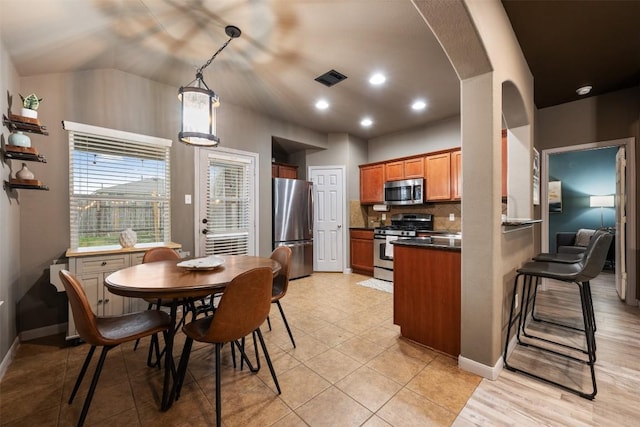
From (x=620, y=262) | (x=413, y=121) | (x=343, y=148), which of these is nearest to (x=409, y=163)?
(x=413, y=121)

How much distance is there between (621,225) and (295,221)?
456cm

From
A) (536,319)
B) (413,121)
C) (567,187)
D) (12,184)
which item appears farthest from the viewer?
(567,187)

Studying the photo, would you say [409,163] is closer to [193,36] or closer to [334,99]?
[334,99]

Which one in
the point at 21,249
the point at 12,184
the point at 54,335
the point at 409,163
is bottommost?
the point at 54,335

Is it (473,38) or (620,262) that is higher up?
(473,38)

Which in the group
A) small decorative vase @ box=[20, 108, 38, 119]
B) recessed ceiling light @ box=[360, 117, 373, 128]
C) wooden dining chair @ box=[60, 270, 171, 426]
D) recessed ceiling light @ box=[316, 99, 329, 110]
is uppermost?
recessed ceiling light @ box=[360, 117, 373, 128]

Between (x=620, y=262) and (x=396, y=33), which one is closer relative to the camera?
(x=396, y=33)

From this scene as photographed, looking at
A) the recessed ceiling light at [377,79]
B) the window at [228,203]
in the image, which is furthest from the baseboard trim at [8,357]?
the recessed ceiling light at [377,79]

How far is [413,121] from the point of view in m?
4.64

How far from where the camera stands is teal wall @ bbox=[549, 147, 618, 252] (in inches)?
218

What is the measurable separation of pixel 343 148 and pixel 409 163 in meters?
1.33

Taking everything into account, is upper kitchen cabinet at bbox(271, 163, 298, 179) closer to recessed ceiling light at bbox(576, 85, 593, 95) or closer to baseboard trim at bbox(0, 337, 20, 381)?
baseboard trim at bbox(0, 337, 20, 381)

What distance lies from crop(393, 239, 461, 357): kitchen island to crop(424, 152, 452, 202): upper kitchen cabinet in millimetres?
2288

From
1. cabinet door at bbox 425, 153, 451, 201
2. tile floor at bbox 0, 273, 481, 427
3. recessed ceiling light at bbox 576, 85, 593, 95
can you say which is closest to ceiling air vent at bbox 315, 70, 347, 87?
cabinet door at bbox 425, 153, 451, 201
